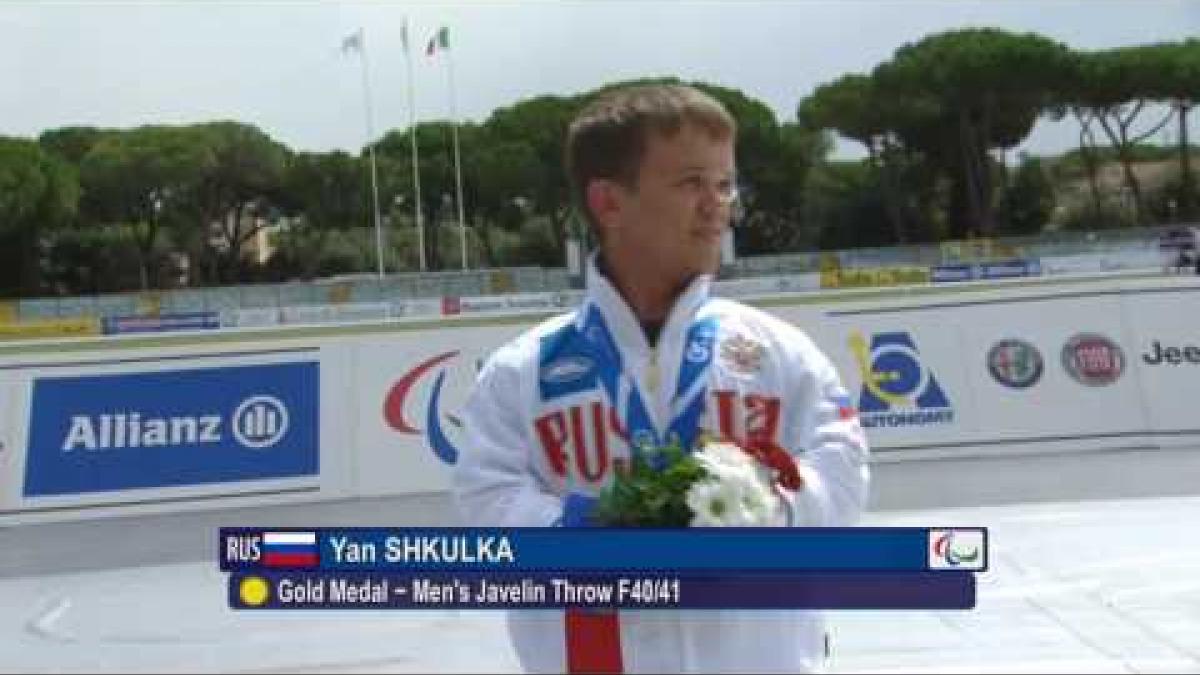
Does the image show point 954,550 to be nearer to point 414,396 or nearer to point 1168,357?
point 414,396

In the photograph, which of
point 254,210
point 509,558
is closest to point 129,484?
point 509,558

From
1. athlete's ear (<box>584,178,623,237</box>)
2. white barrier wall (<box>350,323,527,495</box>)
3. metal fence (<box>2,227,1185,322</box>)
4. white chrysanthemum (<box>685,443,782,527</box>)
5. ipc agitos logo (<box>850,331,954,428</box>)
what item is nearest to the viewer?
white chrysanthemum (<box>685,443,782,527</box>)

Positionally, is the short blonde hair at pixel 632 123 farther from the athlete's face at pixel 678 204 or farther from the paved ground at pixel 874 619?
the paved ground at pixel 874 619

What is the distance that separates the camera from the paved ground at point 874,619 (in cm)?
512

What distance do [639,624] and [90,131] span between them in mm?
83392

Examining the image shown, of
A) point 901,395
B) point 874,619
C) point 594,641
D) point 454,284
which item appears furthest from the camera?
point 454,284

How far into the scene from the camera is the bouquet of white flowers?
1757 millimetres

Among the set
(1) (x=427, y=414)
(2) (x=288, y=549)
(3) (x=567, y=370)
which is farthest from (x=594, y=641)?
(1) (x=427, y=414)

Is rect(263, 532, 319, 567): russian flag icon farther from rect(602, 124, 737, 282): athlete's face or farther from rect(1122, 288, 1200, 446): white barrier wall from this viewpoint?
rect(1122, 288, 1200, 446): white barrier wall

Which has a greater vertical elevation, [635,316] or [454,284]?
[454,284]

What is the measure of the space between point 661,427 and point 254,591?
27.2 inches

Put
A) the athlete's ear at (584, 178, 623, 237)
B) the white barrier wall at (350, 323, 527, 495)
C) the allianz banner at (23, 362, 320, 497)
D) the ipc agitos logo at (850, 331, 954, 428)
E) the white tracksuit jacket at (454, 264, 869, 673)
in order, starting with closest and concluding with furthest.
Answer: the white tracksuit jacket at (454, 264, 869, 673) → the athlete's ear at (584, 178, 623, 237) → the allianz banner at (23, 362, 320, 497) → the white barrier wall at (350, 323, 527, 495) → the ipc agitos logo at (850, 331, 954, 428)

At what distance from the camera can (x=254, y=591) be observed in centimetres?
214

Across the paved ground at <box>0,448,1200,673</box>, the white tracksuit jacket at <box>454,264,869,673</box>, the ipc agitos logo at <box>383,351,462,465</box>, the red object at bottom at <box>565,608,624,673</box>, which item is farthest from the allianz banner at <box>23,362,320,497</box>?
the red object at bottom at <box>565,608,624,673</box>
